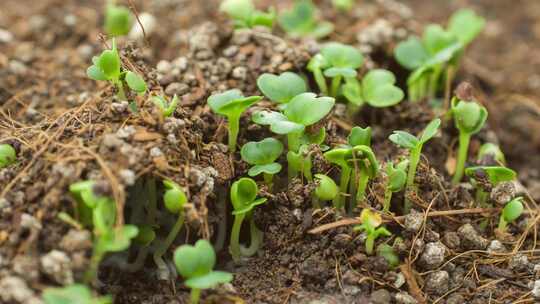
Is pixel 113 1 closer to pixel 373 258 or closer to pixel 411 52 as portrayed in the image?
pixel 411 52

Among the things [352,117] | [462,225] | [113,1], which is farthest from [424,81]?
[113,1]

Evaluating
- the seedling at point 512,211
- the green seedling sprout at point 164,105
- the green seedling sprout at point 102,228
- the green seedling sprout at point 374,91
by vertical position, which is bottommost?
the seedling at point 512,211

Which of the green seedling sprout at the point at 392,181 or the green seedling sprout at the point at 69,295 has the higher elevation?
the green seedling sprout at the point at 69,295

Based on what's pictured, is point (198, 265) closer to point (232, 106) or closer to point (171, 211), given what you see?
point (171, 211)

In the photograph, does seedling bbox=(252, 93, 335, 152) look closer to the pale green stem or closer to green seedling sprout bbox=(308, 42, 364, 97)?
green seedling sprout bbox=(308, 42, 364, 97)

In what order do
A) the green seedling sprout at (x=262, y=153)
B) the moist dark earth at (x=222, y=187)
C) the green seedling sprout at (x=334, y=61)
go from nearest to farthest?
the moist dark earth at (x=222, y=187)
the green seedling sprout at (x=262, y=153)
the green seedling sprout at (x=334, y=61)

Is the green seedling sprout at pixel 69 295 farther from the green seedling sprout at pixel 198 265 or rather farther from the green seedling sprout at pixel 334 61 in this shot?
the green seedling sprout at pixel 334 61

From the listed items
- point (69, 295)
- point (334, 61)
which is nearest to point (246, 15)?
point (334, 61)

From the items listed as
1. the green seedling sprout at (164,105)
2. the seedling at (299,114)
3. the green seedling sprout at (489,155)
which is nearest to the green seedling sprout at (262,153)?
the seedling at (299,114)
